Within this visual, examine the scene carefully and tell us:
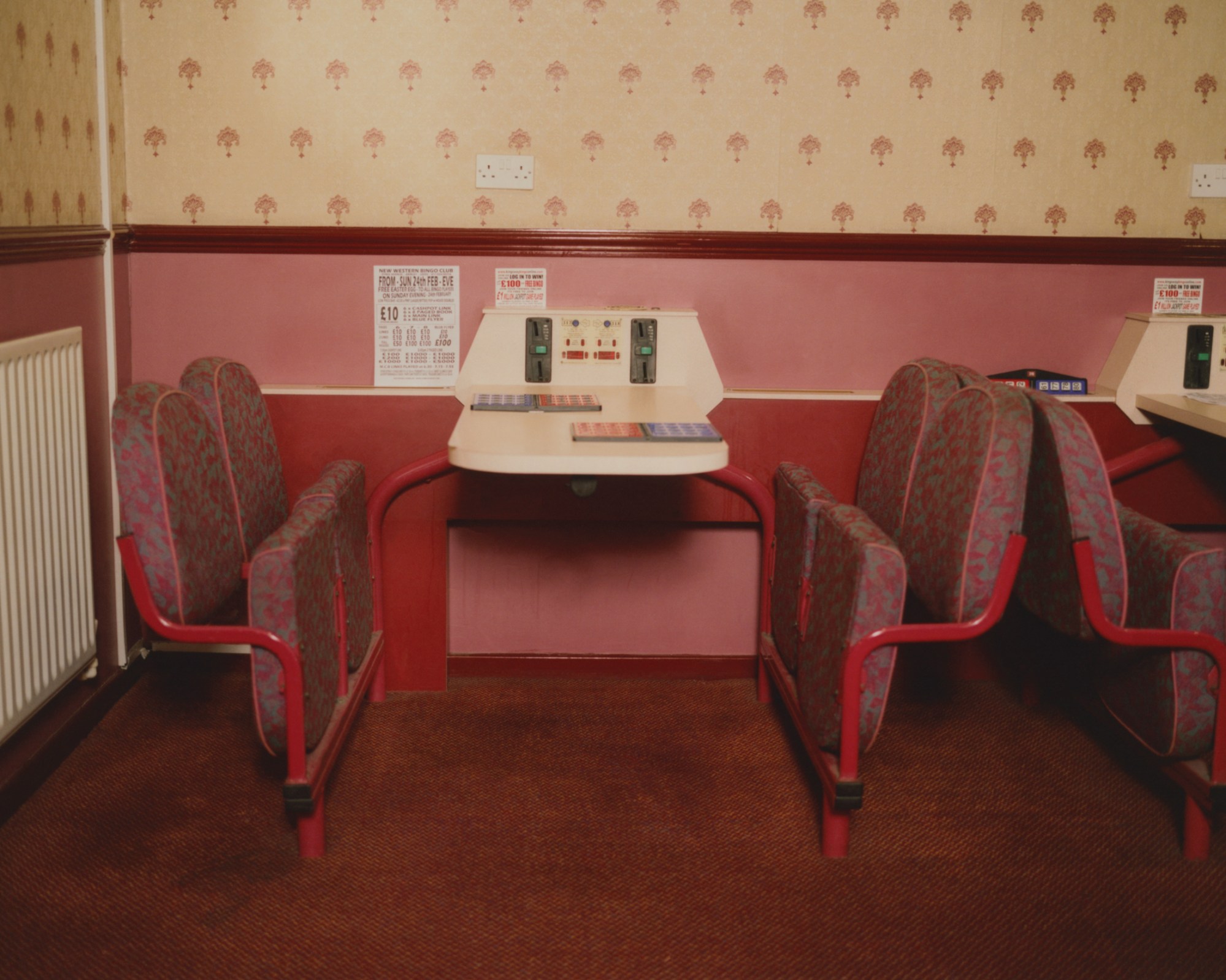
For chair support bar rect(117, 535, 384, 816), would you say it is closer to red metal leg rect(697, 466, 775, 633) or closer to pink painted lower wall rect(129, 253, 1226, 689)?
pink painted lower wall rect(129, 253, 1226, 689)

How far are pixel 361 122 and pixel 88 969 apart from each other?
78.3 inches

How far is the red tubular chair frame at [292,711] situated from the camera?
1.94 metres

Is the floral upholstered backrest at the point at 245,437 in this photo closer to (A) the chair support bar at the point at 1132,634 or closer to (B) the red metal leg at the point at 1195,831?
(A) the chair support bar at the point at 1132,634

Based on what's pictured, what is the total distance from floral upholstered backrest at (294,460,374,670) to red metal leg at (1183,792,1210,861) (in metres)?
1.76

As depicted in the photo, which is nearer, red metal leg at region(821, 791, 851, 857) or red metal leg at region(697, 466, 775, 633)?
red metal leg at region(821, 791, 851, 857)

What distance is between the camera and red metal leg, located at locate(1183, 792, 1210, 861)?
2158mm

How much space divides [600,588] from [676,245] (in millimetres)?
943

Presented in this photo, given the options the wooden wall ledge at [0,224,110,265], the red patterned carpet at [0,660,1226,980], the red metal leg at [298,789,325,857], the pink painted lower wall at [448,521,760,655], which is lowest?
the red patterned carpet at [0,660,1226,980]

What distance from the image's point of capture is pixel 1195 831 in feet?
7.11

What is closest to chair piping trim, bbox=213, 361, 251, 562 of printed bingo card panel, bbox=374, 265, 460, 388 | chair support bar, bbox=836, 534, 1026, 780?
printed bingo card panel, bbox=374, 265, 460, 388

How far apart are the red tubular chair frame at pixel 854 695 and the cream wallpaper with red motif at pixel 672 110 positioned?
123 cm

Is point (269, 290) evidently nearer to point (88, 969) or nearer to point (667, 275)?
point (667, 275)

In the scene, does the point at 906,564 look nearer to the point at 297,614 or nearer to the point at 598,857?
the point at 598,857

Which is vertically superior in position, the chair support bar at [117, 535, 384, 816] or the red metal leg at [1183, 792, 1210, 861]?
the chair support bar at [117, 535, 384, 816]
